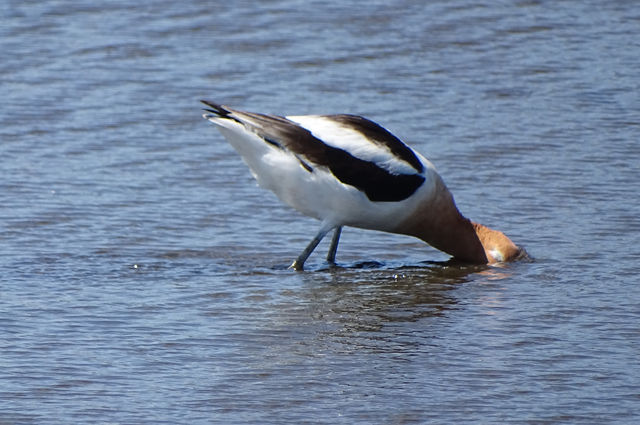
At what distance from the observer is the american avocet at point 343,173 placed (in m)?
8.05

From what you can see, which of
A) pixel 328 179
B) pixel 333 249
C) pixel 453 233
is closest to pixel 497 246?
pixel 453 233

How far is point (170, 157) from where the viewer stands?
34.2 ft

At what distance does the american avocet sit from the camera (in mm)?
8055

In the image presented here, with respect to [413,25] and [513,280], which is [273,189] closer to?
[513,280]

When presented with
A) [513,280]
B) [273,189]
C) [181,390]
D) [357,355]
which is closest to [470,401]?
[357,355]

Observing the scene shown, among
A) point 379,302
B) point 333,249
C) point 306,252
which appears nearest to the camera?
point 379,302

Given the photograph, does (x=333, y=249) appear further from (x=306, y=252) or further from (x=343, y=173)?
(x=343, y=173)

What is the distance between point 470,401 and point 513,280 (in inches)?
94.4

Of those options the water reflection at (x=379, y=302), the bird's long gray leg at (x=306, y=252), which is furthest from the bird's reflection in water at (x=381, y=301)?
the bird's long gray leg at (x=306, y=252)

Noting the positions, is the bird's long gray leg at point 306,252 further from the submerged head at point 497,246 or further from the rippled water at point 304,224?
the submerged head at point 497,246

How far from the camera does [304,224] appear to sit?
9219mm

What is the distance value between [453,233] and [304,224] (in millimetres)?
1269

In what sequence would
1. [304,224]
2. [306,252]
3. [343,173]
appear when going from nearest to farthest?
[343,173], [306,252], [304,224]

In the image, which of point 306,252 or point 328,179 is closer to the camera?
point 328,179
